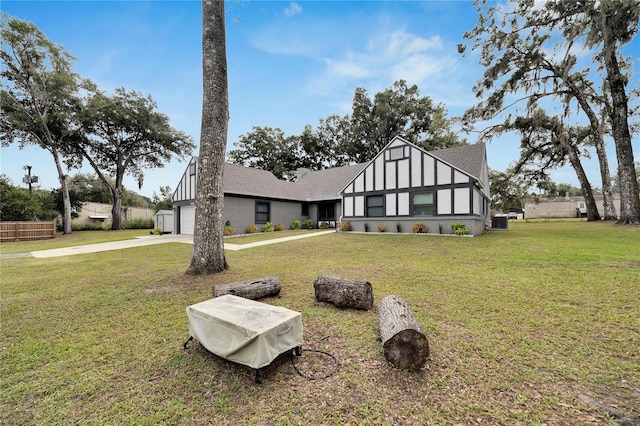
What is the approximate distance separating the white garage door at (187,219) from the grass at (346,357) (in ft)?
40.8

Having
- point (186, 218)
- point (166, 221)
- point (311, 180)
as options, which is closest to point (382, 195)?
point (311, 180)

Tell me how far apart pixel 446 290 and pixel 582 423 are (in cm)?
301

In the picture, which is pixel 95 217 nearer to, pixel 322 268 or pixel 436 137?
pixel 322 268

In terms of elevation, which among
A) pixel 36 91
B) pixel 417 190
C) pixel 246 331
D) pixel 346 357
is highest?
pixel 36 91

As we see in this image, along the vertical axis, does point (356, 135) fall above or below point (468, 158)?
above

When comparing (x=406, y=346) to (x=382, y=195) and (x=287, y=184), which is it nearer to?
(x=382, y=195)

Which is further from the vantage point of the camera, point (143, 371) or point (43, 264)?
point (43, 264)

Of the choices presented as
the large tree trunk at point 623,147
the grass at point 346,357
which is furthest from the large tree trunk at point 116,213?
the large tree trunk at point 623,147

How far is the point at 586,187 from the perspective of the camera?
1972cm

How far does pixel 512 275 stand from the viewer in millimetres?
5742

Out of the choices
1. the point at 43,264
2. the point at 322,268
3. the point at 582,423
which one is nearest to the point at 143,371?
the point at 582,423

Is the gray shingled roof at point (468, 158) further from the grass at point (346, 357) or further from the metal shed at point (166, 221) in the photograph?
the metal shed at point (166, 221)

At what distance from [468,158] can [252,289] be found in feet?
49.1

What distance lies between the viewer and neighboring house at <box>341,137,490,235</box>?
519 inches
